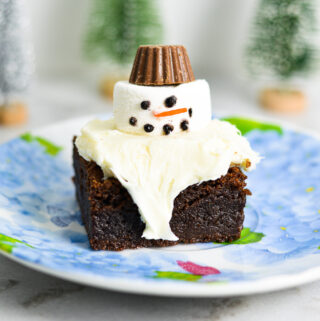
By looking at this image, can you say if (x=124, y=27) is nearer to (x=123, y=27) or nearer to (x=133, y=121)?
(x=123, y=27)

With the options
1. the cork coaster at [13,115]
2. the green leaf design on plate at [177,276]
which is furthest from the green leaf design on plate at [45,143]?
the green leaf design on plate at [177,276]

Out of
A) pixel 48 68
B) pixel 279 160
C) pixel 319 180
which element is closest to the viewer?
pixel 319 180

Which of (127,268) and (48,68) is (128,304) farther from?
(48,68)

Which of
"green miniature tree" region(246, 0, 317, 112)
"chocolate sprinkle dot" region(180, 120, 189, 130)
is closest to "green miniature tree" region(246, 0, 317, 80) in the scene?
"green miniature tree" region(246, 0, 317, 112)

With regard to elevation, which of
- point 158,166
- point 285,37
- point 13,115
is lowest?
point 13,115

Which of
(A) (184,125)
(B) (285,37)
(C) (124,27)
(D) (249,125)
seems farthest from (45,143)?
(B) (285,37)

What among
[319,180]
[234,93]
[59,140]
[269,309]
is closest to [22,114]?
[59,140]

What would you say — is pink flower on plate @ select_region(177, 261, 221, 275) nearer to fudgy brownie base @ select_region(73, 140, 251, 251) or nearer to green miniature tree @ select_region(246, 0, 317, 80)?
fudgy brownie base @ select_region(73, 140, 251, 251)
